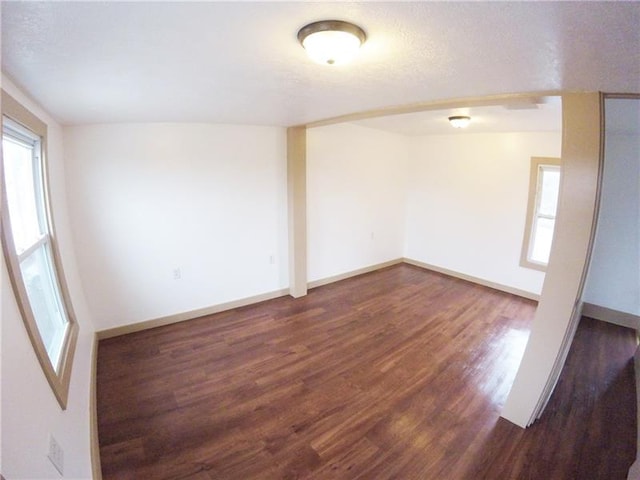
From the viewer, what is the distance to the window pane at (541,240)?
406 cm

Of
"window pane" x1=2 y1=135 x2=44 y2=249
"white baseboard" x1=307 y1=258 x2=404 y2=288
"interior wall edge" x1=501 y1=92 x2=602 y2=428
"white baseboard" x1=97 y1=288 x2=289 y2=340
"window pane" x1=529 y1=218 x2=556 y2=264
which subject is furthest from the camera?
"white baseboard" x1=307 y1=258 x2=404 y2=288

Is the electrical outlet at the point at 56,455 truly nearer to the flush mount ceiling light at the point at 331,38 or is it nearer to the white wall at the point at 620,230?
the flush mount ceiling light at the point at 331,38

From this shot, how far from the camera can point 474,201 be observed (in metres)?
4.63

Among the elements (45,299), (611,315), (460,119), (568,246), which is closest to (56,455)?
(45,299)

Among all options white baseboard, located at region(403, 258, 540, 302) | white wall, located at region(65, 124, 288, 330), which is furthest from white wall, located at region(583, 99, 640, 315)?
white wall, located at region(65, 124, 288, 330)

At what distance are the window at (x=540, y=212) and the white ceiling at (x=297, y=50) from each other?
2.81 metres

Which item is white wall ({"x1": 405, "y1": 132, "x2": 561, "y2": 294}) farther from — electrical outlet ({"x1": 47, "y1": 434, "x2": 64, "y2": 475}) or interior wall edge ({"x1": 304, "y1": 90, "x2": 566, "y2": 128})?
electrical outlet ({"x1": 47, "y1": 434, "x2": 64, "y2": 475})

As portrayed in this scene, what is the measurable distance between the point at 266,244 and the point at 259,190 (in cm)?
74

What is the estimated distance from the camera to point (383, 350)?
115 inches

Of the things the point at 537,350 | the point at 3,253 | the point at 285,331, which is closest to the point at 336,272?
the point at 285,331

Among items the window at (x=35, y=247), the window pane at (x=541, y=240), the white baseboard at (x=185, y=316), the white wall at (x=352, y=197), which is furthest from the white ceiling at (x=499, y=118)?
the window at (x=35, y=247)

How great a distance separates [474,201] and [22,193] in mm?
5286

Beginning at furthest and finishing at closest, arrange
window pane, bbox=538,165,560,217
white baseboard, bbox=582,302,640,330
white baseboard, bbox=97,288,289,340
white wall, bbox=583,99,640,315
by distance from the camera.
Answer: window pane, bbox=538,165,560,217 → white baseboard, bbox=582,302,640,330 → white wall, bbox=583,99,640,315 → white baseboard, bbox=97,288,289,340

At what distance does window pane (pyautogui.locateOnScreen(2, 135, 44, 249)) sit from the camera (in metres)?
1.72
